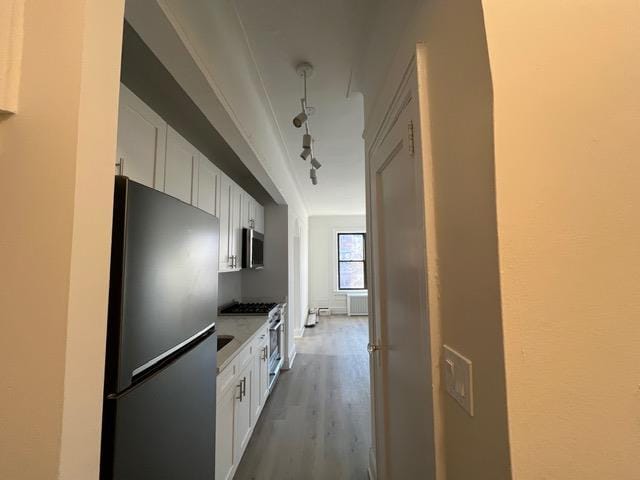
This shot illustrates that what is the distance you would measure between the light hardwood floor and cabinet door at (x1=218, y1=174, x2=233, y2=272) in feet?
4.72

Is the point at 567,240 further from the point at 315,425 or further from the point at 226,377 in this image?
the point at 315,425

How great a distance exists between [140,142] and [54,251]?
102cm

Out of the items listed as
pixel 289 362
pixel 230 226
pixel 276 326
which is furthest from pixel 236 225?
pixel 289 362

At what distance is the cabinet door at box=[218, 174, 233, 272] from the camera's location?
2545 mm

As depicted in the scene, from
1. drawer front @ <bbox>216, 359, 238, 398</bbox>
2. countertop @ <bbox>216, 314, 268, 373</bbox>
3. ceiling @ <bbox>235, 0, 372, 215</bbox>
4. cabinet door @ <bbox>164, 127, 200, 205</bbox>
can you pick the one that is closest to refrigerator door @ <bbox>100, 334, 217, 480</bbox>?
drawer front @ <bbox>216, 359, 238, 398</bbox>

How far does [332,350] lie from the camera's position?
187 inches

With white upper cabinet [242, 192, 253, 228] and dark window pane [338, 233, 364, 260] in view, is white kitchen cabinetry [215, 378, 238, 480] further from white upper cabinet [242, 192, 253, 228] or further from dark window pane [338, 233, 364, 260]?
dark window pane [338, 233, 364, 260]

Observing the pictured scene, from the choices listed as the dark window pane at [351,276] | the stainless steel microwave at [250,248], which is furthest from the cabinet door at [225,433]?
the dark window pane at [351,276]

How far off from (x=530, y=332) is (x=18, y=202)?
3.38 ft

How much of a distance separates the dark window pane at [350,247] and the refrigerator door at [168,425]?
6589mm

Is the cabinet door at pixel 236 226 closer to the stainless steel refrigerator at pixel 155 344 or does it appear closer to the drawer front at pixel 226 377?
the drawer front at pixel 226 377

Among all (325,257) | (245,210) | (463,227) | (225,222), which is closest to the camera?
(463,227)

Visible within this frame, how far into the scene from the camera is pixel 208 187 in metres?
2.27

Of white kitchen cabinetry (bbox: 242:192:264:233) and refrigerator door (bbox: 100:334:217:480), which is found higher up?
white kitchen cabinetry (bbox: 242:192:264:233)
